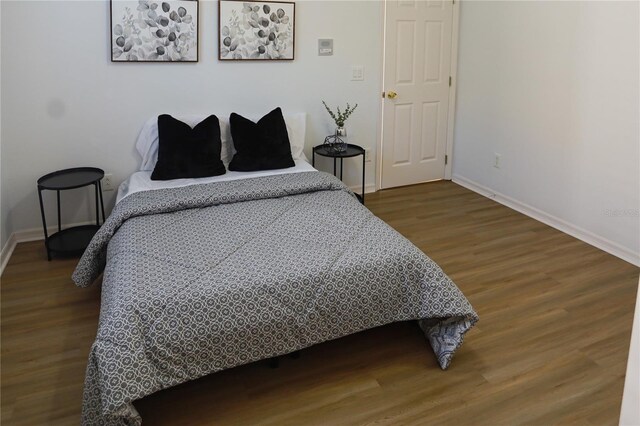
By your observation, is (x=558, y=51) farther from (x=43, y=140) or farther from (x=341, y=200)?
(x=43, y=140)

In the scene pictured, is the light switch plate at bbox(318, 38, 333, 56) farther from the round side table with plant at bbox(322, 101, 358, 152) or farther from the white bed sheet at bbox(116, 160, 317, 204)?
the white bed sheet at bbox(116, 160, 317, 204)

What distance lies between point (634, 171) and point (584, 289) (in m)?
0.92

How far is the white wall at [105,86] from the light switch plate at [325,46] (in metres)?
0.05

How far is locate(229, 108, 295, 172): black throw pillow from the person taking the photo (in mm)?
3936

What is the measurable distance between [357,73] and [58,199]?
2.54 m

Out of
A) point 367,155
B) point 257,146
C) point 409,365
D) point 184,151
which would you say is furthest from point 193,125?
point 409,365

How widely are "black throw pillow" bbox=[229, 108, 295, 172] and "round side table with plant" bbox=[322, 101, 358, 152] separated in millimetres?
563

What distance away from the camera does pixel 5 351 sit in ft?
8.67

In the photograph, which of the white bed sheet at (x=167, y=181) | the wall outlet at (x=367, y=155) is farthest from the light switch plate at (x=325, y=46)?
the white bed sheet at (x=167, y=181)

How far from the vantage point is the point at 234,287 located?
2.29 meters

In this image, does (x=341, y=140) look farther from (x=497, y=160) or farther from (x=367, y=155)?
(x=497, y=160)

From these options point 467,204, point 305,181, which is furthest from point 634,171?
point 305,181

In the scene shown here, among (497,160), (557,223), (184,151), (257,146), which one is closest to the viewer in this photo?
(184,151)

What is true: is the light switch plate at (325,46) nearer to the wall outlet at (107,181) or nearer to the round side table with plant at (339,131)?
the round side table with plant at (339,131)
